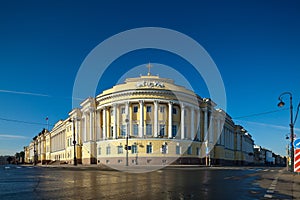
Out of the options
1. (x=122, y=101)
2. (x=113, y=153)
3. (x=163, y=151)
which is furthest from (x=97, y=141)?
(x=163, y=151)

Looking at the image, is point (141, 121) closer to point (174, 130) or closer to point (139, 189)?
point (174, 130)

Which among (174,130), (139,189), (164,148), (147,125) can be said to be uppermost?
(147,125)

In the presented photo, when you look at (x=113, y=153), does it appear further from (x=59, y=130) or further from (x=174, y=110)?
(x=59, y=130)

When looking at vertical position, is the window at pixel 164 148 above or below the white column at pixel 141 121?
below

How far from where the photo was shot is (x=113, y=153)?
210 feet

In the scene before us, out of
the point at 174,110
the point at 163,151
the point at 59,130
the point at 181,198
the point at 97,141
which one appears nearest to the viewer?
the point at 181,198

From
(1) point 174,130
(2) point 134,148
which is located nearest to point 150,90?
(1) point 174,130

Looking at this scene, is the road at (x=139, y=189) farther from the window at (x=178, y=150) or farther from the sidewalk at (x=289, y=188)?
the window at (x=178, y=150)

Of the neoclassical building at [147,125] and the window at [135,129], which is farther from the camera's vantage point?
the window at [135,129]

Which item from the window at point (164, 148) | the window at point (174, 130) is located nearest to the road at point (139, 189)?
the window at point (164, 148)

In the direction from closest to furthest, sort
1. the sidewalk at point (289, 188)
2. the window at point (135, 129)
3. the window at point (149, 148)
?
the sidewalk at point (289, 188) → the window at point (149, 148) → the window at point (135, 129)

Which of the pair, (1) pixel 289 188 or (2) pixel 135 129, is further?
(2) pixel 135 129


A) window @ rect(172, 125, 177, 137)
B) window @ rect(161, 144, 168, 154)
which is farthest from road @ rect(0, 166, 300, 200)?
window @ rect(172, 125, 177, 137)

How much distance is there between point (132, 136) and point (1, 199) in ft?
174
